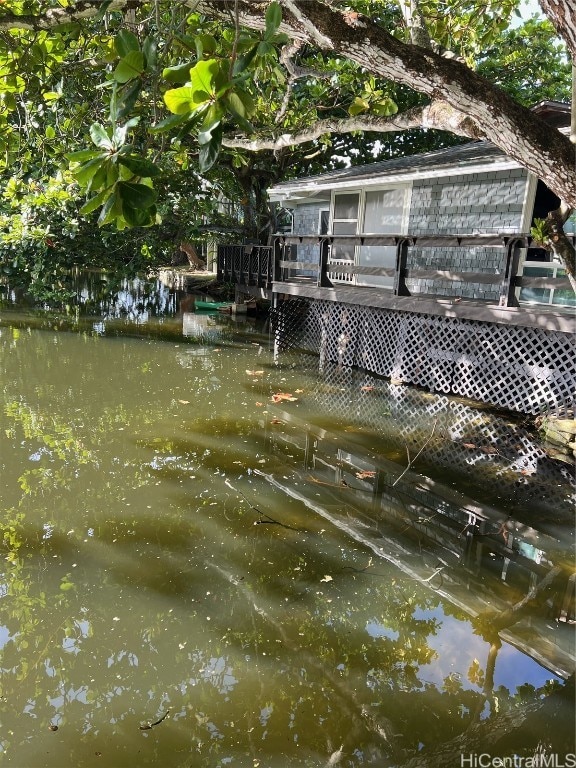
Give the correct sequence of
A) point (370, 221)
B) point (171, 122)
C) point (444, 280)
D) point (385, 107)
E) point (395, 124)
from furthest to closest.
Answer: point (370, 221)
point (444, 280)
point (385, 107)
point (395, 124)
point (171, 122)

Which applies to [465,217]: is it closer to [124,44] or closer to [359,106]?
[359,106]

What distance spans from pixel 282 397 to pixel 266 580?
5314mm

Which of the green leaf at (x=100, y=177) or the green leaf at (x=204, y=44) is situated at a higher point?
the green leaf at (x=204, y=44)

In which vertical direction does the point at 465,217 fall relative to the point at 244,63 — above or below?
above

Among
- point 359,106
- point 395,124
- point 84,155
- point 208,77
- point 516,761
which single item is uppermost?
point 359,106

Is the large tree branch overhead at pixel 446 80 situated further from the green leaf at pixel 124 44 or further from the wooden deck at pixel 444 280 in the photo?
the wooden deck at pixel 444 280

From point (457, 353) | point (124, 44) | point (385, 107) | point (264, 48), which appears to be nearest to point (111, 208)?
point (124, 44)

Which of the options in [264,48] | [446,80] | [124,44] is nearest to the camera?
[264,48]

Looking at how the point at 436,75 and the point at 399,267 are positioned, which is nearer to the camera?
the point at 436,75

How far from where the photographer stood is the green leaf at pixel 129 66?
2146mm

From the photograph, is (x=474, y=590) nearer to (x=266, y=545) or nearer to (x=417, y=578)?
(x=417, y=578)

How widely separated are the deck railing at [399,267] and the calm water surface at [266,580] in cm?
218

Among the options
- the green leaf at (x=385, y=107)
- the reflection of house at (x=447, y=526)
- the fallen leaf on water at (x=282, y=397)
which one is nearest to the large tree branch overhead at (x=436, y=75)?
the green leaf at (x=385, y=107)

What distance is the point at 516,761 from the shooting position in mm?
2867
